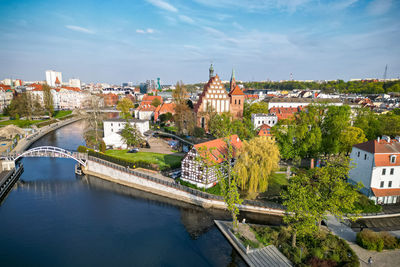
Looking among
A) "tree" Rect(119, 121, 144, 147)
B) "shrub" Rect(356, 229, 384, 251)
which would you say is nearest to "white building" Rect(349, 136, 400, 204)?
"shrub" Rect(356, 229, 384, 251)

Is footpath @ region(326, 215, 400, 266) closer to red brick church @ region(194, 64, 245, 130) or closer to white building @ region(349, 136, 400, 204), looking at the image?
white building @ region(349, 136, 400, 204)

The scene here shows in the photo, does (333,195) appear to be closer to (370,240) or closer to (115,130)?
(370,240)

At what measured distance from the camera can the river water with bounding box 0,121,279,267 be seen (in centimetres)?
1953

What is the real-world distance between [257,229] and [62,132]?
61349 mm

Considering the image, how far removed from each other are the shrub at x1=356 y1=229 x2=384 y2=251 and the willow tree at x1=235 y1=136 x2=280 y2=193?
9.50m

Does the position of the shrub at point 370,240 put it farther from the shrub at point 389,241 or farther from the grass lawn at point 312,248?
the grass lawn at point 312,248

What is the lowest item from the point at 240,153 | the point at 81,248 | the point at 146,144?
the point at 81,248

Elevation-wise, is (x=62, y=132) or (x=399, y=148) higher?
(x=399, y=148)

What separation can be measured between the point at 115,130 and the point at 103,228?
2807 centimetres

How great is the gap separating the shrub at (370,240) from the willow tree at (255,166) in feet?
31.2

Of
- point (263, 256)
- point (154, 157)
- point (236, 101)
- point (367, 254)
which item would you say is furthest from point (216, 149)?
point (236, 101)

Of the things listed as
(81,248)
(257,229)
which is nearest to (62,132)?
(81,248)

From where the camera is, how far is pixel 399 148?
2634cm

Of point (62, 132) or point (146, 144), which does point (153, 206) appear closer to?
point (146, 144)
